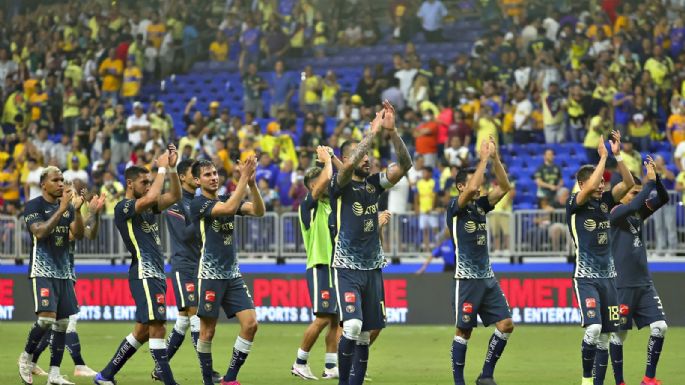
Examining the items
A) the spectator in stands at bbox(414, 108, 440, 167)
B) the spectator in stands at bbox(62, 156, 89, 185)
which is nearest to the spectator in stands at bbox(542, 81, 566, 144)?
the spectator in stands at bbox(414, 108, 440, 167)

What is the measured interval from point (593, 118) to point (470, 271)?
14.2 metres

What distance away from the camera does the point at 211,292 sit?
46.2 feet

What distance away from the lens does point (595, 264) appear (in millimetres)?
13727

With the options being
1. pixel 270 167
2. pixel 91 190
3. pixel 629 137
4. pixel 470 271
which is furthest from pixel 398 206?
pixel 470 271

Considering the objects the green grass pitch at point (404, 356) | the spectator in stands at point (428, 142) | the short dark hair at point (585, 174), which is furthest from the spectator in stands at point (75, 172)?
the short dark hair at point (585, 174)

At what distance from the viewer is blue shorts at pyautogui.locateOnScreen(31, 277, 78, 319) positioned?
48.5ft

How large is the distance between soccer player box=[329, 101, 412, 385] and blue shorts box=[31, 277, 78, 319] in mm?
3563

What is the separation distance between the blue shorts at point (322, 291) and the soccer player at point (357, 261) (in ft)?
9.13

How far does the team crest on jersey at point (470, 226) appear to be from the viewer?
14297 mm

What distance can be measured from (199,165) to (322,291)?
2784 millimetres

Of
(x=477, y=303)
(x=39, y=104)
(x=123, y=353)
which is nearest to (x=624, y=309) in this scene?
(x=477, y=303)

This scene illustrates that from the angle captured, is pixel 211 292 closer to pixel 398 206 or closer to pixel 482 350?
pixel 482 350

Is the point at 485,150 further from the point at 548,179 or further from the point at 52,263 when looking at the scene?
the point at 548,179

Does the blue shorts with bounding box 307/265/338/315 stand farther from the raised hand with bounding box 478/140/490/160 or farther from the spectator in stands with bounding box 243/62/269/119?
the spectator in stands with bounding box 243/62/269/119
